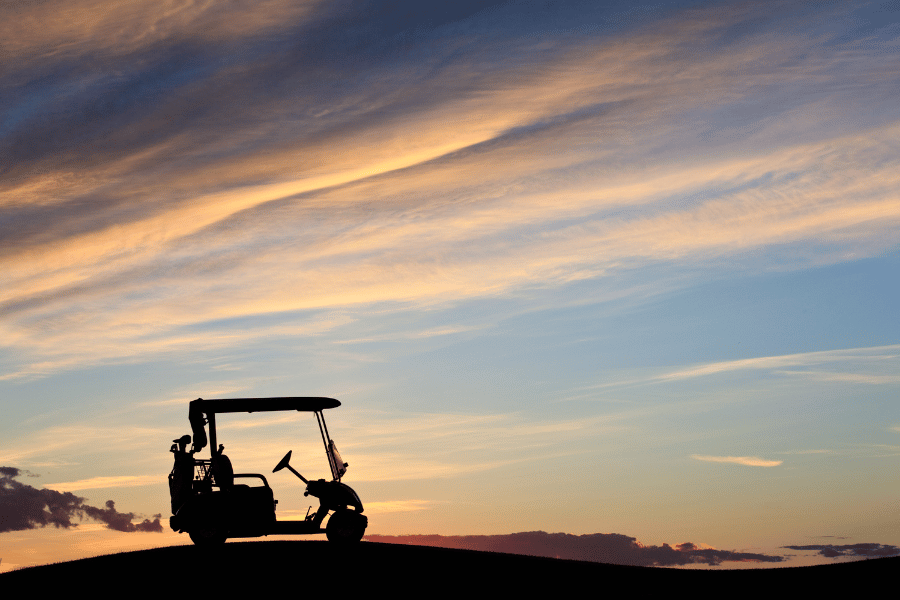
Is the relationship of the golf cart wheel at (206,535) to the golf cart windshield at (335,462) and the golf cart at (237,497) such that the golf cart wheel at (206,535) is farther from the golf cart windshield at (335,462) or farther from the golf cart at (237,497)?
the golf cart windshield at (335,462)

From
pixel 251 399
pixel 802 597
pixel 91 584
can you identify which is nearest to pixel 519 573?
pixel 802 597

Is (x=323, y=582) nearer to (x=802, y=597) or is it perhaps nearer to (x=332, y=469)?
(x=332, y=469)

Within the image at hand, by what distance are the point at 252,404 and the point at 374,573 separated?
4.66m

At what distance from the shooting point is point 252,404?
66.2 ft

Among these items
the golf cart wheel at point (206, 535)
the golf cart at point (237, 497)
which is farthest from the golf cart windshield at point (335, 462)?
the golf cart wheel at point (206, 535)

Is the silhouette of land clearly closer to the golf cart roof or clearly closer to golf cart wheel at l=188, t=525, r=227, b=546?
golf cart wheel at l=188, t=525, r=227, b=546

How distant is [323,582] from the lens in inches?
691

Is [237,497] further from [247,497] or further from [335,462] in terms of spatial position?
[335,462]

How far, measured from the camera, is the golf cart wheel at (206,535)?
66.3 ft

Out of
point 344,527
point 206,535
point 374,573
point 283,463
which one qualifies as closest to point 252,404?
point 283,463

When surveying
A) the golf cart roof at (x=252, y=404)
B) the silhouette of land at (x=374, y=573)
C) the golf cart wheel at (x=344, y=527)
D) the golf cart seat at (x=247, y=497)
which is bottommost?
the silhouette of land at (x=374, y=573)

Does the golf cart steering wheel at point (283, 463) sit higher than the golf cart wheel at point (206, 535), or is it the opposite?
A: the golf cart steering wheel at point (283, 463)

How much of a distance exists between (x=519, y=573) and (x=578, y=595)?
82.6 inches

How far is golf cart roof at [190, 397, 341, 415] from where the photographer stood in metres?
20.2
